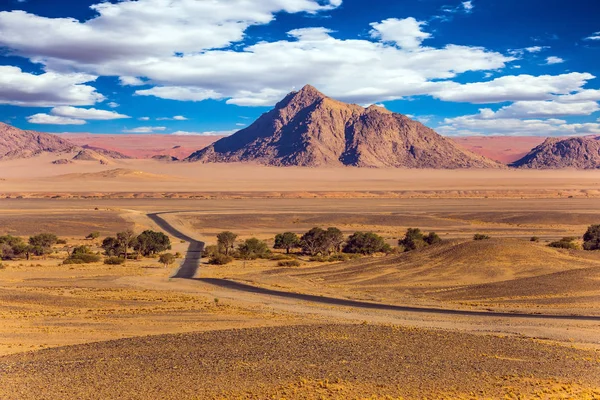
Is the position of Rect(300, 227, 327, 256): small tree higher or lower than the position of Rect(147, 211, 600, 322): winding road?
higher

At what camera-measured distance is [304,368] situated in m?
17.2

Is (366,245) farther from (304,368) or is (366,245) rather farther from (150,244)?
(304,368)

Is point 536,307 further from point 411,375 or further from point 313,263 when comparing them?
point 313,263

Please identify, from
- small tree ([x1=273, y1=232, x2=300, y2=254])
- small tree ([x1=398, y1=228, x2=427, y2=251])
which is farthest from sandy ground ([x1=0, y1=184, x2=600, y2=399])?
small tree ([x1=273, y1=232, x2=300, y2=254])

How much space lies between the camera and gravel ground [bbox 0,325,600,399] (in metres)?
15.3

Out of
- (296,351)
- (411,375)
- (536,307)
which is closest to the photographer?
(411,375)

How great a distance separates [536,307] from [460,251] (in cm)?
1472

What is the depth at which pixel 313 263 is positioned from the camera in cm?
5122

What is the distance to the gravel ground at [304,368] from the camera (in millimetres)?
15297

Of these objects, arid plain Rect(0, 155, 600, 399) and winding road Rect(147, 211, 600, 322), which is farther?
winding road Rect(147, 211, 600, 322)

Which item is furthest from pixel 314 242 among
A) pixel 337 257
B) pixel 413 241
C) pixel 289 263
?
pixel 289 263

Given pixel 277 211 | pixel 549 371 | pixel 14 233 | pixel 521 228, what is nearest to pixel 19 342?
pixel 549 371

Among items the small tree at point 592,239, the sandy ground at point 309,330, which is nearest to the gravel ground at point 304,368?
the sandy ground at point 309,330

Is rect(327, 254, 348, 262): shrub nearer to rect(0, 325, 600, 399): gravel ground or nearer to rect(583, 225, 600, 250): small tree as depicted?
rect(583, 225, 600, 250): small tree
